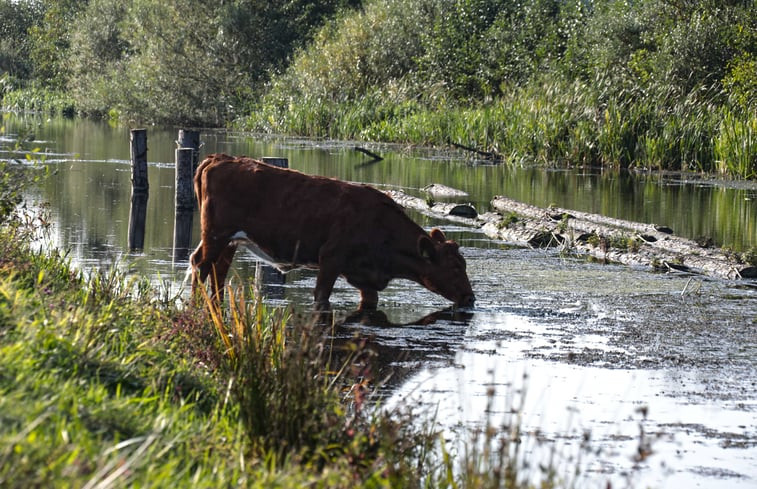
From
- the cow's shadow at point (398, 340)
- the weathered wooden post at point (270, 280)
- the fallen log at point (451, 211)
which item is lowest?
the cow's shadow at point (398, 340)

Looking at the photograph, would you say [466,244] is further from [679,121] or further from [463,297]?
[679,121]

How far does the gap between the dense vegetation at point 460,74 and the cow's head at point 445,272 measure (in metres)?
8.56

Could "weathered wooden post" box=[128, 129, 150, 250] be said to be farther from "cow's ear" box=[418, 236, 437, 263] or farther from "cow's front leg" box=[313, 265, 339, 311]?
"cow's ear" box=[418, 236, 437, 263]

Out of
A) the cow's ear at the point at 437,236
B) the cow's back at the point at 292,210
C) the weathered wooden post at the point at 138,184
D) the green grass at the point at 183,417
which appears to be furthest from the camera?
the weathered wooden post at the point at 138,184

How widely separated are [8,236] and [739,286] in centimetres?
785

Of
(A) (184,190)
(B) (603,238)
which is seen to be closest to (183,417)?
(B) (603,238)

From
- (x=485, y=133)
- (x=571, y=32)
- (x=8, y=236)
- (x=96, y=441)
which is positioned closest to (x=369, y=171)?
(x=485, y=133)

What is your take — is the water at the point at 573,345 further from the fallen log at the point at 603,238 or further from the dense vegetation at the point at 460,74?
the dense vegetation at the point at 460,74

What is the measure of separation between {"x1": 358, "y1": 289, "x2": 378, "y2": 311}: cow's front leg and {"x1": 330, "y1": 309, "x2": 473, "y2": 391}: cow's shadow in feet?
0.24

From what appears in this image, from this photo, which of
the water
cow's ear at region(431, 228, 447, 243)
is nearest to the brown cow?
cow's ear at region(431, 228, 447, 243)


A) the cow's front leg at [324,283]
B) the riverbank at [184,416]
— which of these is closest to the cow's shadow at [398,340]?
the cow's front leg at [324,283]

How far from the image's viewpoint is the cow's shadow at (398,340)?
29.0 ft

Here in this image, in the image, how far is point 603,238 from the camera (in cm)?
1574

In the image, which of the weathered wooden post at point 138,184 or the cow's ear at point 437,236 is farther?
the weathered wooden post at point 138,184
